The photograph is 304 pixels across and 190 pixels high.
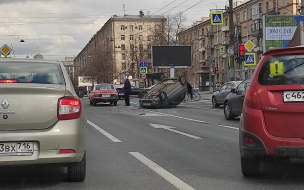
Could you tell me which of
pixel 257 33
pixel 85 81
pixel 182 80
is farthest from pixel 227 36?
pixel 182 80

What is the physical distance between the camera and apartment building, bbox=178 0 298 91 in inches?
2381

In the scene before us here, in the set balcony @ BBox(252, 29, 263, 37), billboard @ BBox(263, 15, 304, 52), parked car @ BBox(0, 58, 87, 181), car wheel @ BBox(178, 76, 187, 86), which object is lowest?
parked car @ BBox(0, 58, 87, 181)

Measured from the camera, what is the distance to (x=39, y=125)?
5.23m

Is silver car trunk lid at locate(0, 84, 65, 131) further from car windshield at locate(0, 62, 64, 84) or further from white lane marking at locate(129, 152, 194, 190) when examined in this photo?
white lane marking at locate(129, 152, 194, 190)

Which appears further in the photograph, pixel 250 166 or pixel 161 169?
pixel 161 169

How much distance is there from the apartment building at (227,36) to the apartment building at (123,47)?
18.2 ft

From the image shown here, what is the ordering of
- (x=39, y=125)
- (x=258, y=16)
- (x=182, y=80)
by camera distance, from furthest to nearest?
1. (x=258, y=16)
2. (x=182, y=80)
3. (x=39, y=125)

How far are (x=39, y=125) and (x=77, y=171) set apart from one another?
3.12ft

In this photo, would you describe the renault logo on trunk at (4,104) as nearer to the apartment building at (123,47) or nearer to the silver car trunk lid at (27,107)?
the silver car trunk lid at (27,107)

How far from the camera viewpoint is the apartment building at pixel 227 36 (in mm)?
60472

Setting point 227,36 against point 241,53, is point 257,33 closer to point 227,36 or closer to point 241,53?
point 227,36

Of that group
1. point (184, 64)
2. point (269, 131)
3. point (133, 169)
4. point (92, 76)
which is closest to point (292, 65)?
point (269, 131)

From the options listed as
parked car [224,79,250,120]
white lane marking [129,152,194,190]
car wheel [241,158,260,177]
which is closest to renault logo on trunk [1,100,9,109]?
white lane marking [129,152,194,190]

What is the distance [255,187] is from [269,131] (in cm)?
74
